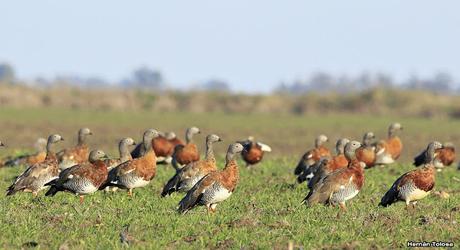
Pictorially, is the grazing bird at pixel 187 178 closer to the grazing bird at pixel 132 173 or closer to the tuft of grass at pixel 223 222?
the tuft of grass at pixel 223 222

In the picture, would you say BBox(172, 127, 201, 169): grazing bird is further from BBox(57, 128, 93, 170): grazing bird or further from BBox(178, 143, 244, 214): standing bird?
BBox(178, 143, 244, 214): standing bird

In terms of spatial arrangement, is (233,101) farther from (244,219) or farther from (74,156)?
(244,219)

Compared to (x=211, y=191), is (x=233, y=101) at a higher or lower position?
lower

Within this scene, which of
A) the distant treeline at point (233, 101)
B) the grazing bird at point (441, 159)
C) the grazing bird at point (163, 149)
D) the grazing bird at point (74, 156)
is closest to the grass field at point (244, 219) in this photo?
the grazing bird at point (441, 159)

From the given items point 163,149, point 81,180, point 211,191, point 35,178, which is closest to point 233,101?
point 163,149

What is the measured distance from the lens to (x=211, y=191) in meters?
13.3

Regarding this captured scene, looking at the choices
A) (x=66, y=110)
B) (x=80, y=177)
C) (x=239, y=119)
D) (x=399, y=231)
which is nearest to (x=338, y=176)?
(x=399, y=231)

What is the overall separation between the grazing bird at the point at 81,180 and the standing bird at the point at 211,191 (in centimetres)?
181

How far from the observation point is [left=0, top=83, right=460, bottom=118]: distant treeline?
64875 millimetres

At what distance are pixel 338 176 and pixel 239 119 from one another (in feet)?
141

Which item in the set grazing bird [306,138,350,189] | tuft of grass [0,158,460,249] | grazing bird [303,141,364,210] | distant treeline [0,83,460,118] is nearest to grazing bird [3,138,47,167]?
tuft of grass [0,158,460,249]

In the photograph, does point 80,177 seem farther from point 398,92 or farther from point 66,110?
point 398,92

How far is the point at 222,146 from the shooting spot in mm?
36281

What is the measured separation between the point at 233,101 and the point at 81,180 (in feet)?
180
